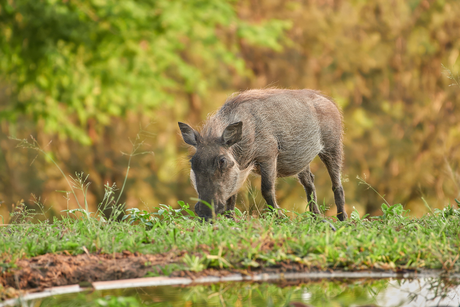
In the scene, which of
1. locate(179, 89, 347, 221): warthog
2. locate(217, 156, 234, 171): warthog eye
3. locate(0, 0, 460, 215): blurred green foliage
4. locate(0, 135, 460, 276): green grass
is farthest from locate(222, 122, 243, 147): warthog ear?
locate(0, 0, 460, 215): blurred green foliage

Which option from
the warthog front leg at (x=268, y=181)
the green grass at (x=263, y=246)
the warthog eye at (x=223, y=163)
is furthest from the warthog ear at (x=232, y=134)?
the green grass at (x=263, y=246)

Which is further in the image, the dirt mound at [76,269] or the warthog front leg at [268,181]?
the warthog front leg at [268,181]

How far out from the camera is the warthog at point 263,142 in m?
4.89

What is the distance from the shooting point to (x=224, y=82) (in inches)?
521

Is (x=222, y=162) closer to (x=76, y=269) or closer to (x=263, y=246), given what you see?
(x=263, y=246)

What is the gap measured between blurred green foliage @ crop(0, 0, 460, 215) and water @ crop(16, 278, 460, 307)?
8.32 m

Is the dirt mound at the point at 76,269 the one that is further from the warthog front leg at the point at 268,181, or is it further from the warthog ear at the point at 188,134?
the warthog front leg at the point at 268,181

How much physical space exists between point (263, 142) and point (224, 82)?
25.6 feet

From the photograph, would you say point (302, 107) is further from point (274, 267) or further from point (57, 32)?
point (57, 32)

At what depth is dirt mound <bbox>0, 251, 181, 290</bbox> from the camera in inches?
130

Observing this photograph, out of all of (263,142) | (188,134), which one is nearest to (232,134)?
(188,134)

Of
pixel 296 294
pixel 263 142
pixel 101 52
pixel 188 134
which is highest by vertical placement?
pixel 188 134

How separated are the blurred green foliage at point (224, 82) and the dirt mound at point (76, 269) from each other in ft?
26.8

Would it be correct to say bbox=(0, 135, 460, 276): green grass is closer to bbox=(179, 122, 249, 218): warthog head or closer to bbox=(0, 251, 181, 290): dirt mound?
bbox=(0, 251, 181, 290): dirt mound
